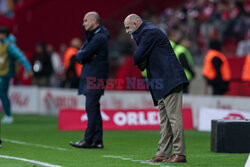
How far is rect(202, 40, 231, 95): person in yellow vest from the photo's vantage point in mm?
16328

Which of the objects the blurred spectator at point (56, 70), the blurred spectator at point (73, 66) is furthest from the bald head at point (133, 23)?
the blurred spectator at point (56, 70)

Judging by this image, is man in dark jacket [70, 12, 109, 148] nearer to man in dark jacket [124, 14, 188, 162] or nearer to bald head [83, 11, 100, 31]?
bald head [83, 11, 100, 31]

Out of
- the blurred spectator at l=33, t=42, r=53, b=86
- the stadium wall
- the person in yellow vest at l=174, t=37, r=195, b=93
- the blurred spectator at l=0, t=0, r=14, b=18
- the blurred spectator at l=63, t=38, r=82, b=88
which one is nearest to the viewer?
the person in yellow vest at l=174, t=37, r=195, b=93

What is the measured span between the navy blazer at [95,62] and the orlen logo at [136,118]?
14.7ft

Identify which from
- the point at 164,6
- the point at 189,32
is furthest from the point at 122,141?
the point at 164,6

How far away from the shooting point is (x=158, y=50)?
9000mm

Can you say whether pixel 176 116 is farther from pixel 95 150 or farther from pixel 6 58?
pixel 6 58

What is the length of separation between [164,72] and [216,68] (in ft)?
25.0

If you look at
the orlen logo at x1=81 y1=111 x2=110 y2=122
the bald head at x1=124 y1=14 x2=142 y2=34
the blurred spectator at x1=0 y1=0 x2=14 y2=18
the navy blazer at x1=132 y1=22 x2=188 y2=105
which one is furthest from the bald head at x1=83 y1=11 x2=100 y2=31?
the blurred spectator at x1=0 y1=0 x2=14 y2=18

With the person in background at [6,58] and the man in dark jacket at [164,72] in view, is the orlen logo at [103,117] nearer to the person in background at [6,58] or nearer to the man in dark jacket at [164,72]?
the person in background at [6,58]

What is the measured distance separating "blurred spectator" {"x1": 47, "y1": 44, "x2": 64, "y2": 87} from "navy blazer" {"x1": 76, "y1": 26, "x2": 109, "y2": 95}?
13643 mm

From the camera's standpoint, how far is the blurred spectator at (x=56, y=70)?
82.5 feet

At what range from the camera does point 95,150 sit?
36.0 feet

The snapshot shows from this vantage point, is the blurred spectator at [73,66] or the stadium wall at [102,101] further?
the blurred spectator at [73,66]
